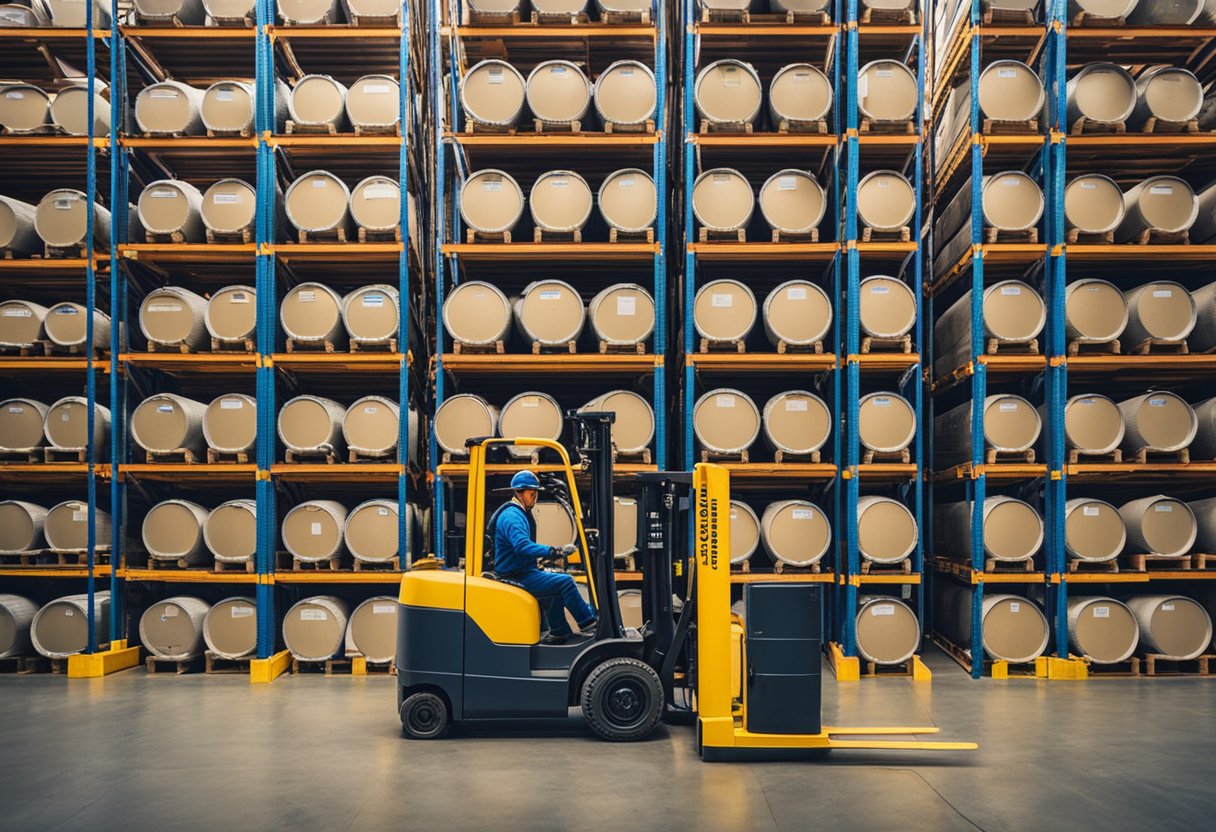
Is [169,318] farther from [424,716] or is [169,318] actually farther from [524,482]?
[424,716]

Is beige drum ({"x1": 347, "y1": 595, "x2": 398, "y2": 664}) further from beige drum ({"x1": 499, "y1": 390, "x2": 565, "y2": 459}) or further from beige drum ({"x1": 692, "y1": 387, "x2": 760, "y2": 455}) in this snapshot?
beige drum ({"x1": 692, "y1": 387, "x2": 760, "y2": 455})

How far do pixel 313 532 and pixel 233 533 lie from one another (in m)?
0.87

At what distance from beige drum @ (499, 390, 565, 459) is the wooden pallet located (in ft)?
14.1

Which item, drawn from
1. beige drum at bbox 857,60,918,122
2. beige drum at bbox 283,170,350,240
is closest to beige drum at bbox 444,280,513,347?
beige drum at bbox 283,170,350,240

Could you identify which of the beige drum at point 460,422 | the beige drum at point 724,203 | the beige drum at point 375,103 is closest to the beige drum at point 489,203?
the beige drum at point 375,103

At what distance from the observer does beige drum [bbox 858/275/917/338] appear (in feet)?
30.3

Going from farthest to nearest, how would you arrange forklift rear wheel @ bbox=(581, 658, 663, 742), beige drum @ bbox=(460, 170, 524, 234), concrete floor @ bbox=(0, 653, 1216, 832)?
beige drum @ bbox=(460, 170, 524, 234) → forklift rear wheel @ bbox=(581, 658, 663, 742) → concrete floor @ bbox=(0, 653, 1216, 832)

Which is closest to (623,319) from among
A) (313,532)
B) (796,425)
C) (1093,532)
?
(796,425)

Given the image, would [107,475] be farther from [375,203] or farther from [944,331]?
[944,331]

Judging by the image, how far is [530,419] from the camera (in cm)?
901

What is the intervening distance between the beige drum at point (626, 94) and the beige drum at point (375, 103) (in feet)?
7.37

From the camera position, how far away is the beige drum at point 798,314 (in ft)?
30.2

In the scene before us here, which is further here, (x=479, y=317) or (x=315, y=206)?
(x=315, y=206)

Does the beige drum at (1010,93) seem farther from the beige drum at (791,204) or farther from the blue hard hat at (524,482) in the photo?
the blue hard hat at (524,482)
